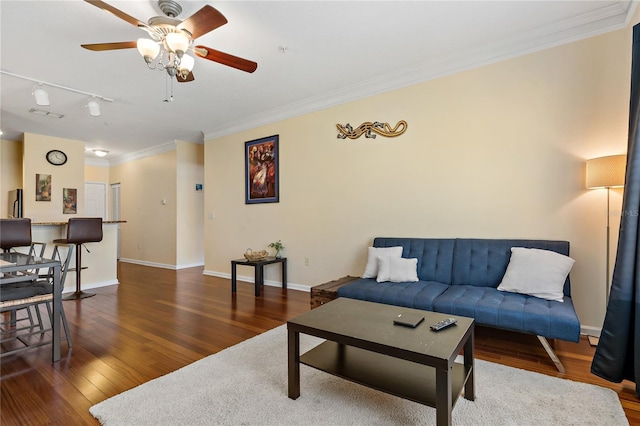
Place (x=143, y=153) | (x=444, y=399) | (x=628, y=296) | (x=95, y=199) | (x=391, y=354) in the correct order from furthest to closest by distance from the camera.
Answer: (x=95, y=199) → (x=143, y=153) → (x=628, y=296) → (x=391, y=354) → (x=444, y=399)

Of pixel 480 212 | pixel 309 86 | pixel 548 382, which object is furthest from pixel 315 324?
pixel 309 86

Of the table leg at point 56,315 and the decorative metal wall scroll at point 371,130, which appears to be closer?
the table leg at point 56,315

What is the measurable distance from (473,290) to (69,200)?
7.08 metres

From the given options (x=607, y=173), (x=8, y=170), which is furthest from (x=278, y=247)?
(x=8, y=170)

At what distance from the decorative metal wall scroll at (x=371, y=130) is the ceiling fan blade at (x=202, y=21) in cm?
219

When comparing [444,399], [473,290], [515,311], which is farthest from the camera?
[473,290]

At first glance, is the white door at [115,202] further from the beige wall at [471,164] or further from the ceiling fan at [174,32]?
the ceiling fan at [174,32]

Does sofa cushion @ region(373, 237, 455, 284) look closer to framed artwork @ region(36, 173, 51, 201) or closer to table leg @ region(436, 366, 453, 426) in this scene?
table leg @ region(436, 366, 453, 426)

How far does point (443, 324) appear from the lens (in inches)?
68.8

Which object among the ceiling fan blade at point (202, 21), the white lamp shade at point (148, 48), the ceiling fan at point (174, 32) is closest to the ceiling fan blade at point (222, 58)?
the ceiling fan at point (174, 32)

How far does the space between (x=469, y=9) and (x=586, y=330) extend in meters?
2.93

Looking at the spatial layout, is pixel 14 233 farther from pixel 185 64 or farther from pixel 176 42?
pixel 176 42

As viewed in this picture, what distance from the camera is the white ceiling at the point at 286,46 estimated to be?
97.8 inches

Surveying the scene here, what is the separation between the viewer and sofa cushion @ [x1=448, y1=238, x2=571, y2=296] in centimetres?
285
